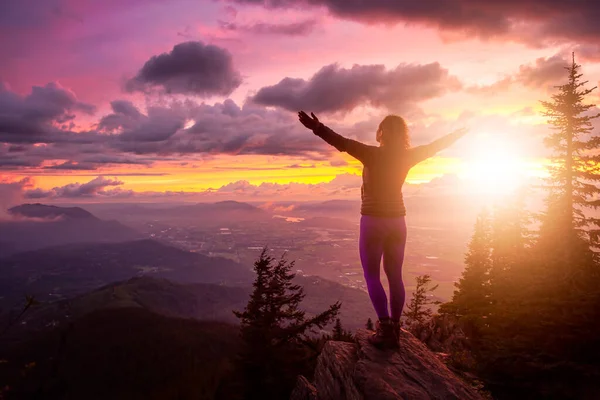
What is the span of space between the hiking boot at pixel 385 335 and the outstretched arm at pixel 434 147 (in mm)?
4239

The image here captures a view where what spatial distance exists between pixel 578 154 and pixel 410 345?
24.6 meters

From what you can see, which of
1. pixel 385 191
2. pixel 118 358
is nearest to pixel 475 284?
pixel 385 191

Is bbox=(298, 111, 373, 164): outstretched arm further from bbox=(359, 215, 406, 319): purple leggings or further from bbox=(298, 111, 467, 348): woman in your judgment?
bbox=(359, 215, 406, 319): purple leggings

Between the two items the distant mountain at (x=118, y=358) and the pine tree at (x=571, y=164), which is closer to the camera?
the pine tree at (x=571, y=164)

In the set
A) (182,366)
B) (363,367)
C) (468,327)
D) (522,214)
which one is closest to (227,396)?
(468,327)

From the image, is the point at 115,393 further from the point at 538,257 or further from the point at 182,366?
the point at 538,257

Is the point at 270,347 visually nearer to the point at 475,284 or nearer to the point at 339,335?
the point at 339,335

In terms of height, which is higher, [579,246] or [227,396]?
[579,246]

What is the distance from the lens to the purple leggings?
8.04 meters

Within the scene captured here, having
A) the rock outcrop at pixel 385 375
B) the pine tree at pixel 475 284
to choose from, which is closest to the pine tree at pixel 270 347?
the pine tree at pixel 475 284

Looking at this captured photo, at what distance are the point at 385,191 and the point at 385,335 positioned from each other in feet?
12.7

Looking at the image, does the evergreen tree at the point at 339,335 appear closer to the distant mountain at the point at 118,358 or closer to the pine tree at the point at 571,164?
the pine tree at the point at 571,164

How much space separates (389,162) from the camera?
321 inches

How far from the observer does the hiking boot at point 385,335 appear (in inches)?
344
